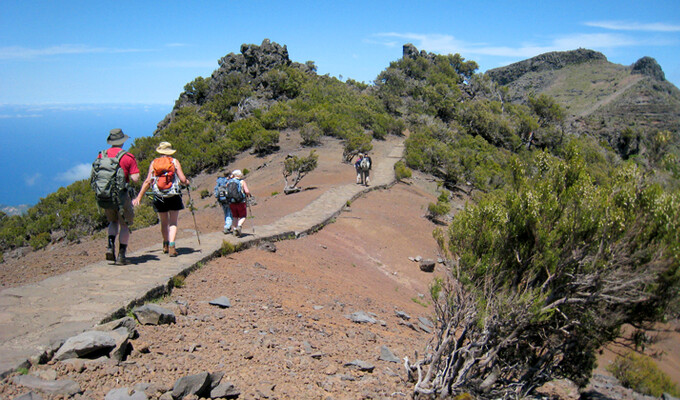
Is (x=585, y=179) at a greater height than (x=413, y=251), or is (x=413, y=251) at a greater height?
(x=585, y=179)

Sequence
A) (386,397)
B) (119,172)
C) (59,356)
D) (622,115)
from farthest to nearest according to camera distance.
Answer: (622,115) → (119,172) → (386,397) → (59,356)

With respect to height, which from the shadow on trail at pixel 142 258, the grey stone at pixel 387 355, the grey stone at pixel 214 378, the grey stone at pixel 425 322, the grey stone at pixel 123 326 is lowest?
the grey stone at pixel 425 322

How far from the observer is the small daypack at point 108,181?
224 inches

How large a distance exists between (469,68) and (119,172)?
61.8m

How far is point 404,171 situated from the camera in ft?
66.5

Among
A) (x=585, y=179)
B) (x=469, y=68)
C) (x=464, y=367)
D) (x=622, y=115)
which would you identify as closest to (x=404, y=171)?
(x=585, y=179)

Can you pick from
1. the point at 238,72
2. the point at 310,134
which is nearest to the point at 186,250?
the point at 310,134

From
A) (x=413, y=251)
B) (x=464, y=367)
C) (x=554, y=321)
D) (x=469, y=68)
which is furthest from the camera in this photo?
(x=469, y=68)

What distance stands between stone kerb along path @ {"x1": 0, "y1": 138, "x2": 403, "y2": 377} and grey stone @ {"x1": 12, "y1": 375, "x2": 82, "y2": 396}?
0.13 meters

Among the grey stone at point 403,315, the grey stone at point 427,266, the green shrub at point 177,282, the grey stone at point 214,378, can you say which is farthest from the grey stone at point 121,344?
the grey stone at point 427,266

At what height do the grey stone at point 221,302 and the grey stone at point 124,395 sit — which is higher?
the grey stone at point 124,395

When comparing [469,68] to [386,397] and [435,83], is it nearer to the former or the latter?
[435,83]

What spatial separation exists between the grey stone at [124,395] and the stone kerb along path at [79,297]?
735 millimetres

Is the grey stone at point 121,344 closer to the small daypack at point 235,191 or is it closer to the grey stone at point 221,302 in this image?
the grey stone at point 221,302
